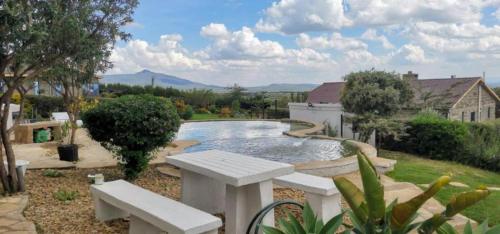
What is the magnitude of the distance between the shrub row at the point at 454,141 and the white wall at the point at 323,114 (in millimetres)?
1417

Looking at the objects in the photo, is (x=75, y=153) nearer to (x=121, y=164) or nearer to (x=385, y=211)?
(x=121, y=164)

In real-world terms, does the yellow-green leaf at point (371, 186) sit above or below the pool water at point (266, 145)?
above

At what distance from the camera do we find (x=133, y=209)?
12.5 ft

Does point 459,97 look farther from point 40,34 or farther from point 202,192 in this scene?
point 40,34

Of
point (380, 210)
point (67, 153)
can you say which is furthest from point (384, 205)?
point (67, 153)

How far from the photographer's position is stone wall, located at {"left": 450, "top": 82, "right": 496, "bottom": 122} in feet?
74.0

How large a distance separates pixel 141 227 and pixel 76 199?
217cm

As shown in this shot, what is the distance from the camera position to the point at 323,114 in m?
18.0

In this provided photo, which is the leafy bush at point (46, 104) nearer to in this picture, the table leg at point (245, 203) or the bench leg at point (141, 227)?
the bench leg at point (141, 227)

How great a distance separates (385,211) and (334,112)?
48.7ft

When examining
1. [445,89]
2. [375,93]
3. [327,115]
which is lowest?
[327,115]

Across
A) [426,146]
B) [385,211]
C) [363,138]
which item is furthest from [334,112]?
[385,211]

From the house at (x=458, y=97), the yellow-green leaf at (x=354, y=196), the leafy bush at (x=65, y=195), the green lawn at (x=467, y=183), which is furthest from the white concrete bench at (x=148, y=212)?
the house at (x=458, y=97)

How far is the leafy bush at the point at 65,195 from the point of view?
5.51 meters
